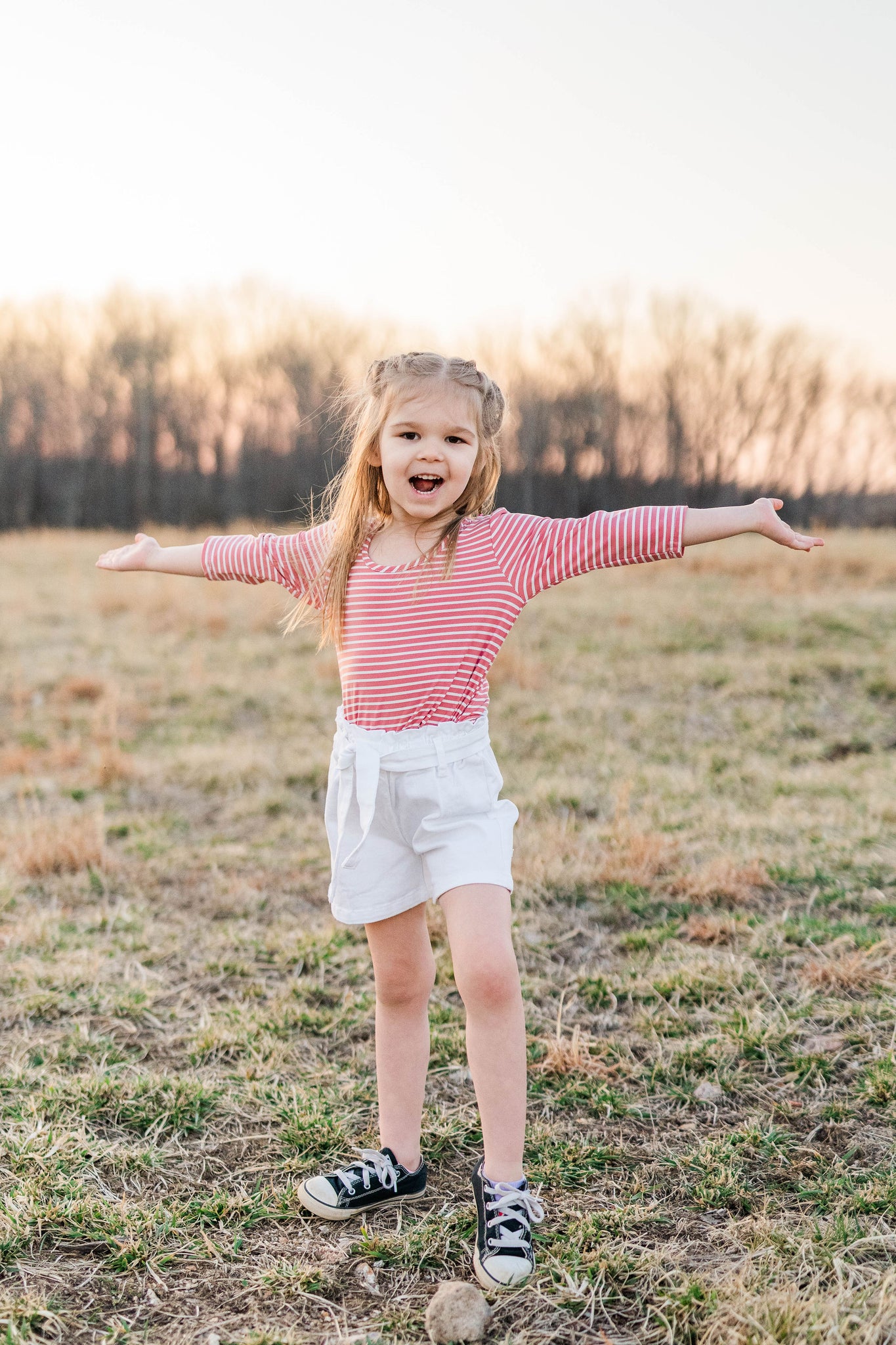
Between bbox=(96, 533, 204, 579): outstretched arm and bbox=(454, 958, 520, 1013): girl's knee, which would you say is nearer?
bbox=(454, 958, 520, 1013): girl's knee

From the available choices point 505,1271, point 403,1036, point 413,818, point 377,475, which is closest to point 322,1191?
point 403,1036

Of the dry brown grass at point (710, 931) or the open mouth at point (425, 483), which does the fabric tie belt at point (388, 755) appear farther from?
the dry brown grass at point (710, 931)

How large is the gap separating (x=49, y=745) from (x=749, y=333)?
25765 mm

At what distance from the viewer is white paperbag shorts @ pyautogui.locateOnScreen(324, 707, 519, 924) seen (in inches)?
79.7

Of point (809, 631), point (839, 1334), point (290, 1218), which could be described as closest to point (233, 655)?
point (809, 631)

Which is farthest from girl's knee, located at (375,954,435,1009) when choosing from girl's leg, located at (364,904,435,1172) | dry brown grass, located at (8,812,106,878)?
dry brown grass, located at (8,812,106,878)

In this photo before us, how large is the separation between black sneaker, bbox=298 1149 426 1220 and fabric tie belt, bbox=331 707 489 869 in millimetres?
729

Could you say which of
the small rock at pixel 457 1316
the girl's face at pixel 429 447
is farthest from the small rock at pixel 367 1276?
the girl's face at pixel 429 447

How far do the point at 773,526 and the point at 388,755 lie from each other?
94 cm

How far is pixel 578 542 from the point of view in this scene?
210 cm

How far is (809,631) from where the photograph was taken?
903 cm

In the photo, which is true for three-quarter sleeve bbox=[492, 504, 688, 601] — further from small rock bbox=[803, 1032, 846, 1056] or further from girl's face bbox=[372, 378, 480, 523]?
small rock bbox=[803, 1032, 846, 1056]

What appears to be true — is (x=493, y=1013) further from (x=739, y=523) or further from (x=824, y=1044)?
(x=824, y=1044)

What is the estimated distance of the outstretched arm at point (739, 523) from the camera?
2023 mm
